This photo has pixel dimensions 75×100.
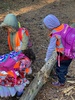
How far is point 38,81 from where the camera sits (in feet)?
18.1

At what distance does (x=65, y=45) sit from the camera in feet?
17.1

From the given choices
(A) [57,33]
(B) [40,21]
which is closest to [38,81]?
(A) [57,33]

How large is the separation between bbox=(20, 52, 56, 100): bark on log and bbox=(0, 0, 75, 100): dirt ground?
0.23m

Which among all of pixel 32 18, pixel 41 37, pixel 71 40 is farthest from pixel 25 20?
pixel 71 40

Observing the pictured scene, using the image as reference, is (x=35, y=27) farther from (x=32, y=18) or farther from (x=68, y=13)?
(x=68, y=13)

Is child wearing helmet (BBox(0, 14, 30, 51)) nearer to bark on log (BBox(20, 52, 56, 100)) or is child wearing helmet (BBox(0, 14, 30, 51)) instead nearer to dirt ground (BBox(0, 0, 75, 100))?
bark on log (BBox(20, 52, 56, 100))

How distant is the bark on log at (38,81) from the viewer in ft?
17.0

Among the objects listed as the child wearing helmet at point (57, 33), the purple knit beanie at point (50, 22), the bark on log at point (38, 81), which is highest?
the purple knit beanie at point (50, 22)

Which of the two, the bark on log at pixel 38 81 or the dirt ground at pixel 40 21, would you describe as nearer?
the bark on log at pixel 38 81

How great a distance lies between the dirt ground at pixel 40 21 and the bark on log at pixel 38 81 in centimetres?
23

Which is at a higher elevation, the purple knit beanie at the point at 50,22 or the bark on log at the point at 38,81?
the purple knit beanie at the point at 50,22

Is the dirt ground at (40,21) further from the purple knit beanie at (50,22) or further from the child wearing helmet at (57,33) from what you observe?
the purple knit beanie at (50,22)

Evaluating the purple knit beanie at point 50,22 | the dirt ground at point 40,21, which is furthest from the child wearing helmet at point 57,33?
the dirt ground at point 40,21

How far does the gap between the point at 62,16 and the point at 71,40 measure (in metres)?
4.05
